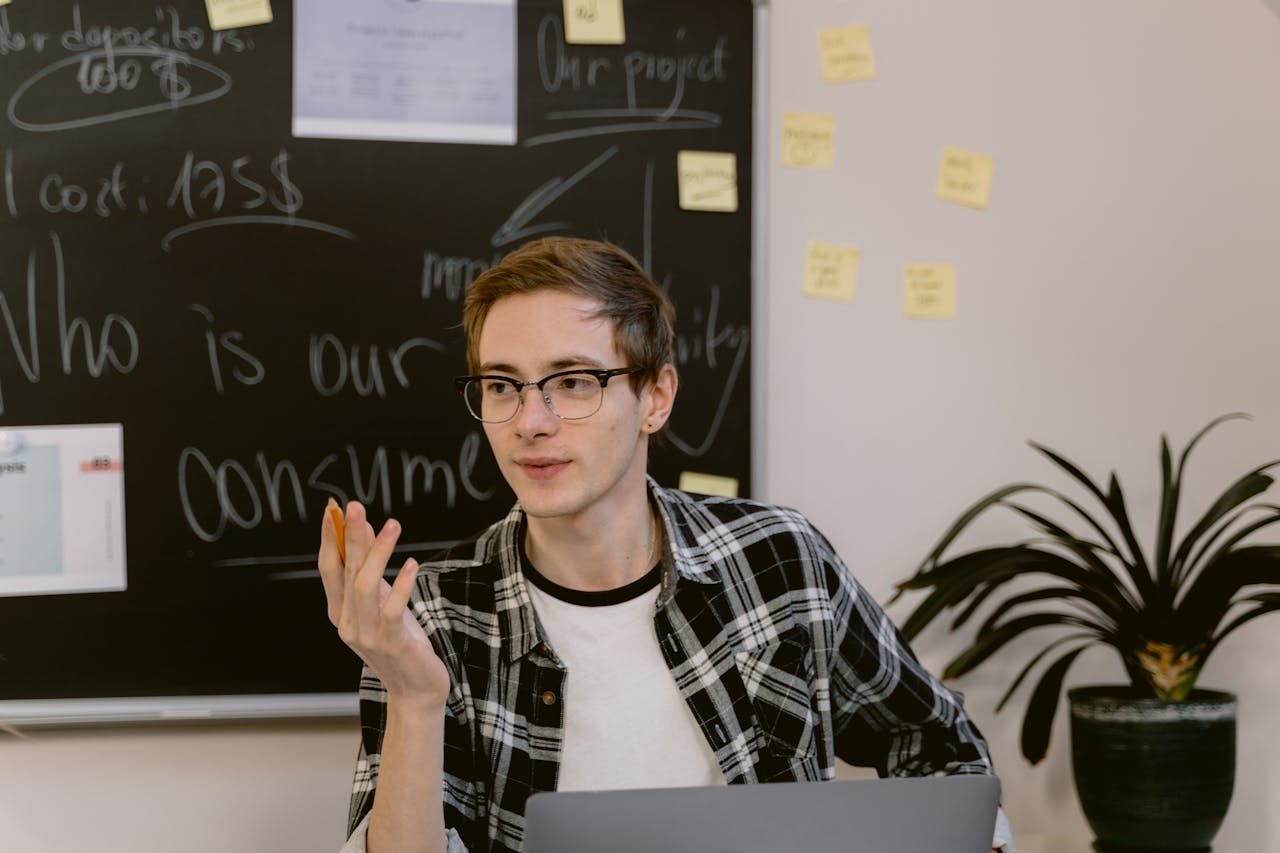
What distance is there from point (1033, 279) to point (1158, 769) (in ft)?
2.93

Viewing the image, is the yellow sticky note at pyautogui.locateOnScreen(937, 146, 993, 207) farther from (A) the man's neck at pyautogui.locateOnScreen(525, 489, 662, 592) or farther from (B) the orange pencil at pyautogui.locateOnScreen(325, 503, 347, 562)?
(B) the orange pencil at pyautogui.locateOnScreen(325, 503, 347, 562)

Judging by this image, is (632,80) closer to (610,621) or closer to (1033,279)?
(1033,279)

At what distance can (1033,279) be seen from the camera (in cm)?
222

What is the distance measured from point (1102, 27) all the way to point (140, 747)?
2152 millimetres

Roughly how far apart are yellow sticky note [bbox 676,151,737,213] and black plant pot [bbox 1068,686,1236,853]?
105cm

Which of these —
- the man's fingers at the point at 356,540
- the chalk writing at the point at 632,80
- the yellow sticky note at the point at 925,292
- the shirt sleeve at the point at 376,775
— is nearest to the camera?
the man's fingers at the point at 356,540

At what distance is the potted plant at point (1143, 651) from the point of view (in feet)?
6.12

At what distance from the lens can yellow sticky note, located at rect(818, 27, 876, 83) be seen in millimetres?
2166

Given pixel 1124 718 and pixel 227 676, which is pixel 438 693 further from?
pixel 1124 718

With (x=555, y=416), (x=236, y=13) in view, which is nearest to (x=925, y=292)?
(x=555, y=416)

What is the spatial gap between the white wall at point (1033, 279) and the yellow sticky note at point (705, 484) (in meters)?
0.10

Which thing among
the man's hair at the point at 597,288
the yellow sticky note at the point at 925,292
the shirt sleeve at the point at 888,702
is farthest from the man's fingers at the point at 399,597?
the yellow sticky note at the point at 925,292

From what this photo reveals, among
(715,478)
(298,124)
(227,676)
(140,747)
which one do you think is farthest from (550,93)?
(140,747)

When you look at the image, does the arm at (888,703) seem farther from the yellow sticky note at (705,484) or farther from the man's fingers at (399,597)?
the man's fingers at (399,597)
